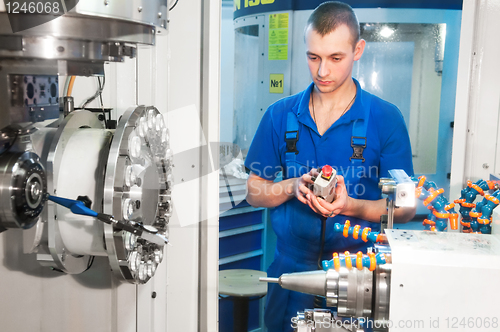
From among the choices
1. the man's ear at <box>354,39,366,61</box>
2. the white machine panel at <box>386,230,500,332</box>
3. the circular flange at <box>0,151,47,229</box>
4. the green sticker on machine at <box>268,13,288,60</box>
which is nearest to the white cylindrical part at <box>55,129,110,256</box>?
the circular flange at <box>0,151,47,229</box>

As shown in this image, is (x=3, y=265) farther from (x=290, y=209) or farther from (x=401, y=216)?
(x=401, y=216)

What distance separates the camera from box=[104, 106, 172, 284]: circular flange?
1154 mm

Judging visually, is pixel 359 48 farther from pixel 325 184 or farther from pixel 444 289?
pixel 444 289

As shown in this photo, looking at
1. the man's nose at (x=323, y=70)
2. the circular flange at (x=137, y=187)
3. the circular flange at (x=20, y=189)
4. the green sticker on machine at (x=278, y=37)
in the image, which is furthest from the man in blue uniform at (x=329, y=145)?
the circular flange at (x=20, y=189)

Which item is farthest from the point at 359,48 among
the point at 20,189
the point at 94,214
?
the point at 20,189

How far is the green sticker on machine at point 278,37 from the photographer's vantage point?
2066 millimetres

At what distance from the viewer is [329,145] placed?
2.03 meters

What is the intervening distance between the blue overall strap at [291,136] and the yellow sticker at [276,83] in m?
0.11

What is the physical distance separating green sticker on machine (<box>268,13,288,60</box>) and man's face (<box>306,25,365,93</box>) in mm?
102

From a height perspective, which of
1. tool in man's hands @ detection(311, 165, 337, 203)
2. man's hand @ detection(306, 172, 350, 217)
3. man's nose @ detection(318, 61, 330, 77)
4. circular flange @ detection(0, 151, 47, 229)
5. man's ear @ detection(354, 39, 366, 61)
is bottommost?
man's hand @ detection(306, 172, 350, 217)

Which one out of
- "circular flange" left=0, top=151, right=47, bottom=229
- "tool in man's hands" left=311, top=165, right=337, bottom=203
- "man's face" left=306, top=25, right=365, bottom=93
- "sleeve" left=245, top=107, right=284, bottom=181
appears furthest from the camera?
"sleeve" left=245, top=107, right=284, bottom=181

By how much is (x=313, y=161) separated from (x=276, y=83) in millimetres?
384

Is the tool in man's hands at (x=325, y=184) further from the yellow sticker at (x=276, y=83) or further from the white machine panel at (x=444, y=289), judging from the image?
the white machine panel at (x=444, y=289)

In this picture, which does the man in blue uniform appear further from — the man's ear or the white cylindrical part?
the white cylindrical part
